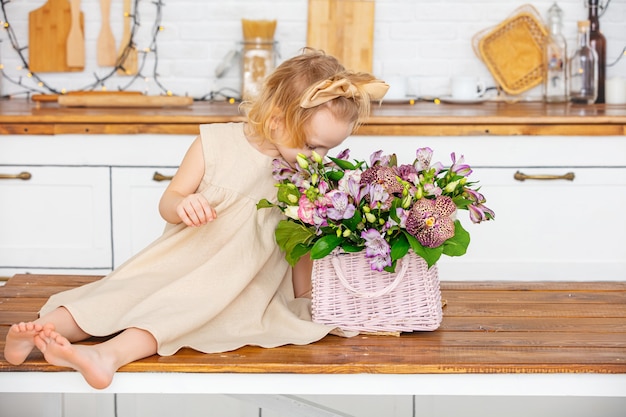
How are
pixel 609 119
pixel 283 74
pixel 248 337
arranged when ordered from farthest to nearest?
pixel 609 119
pixel 283 74
pixel 248 337

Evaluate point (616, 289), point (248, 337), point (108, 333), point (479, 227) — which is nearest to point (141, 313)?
point (108, 333)

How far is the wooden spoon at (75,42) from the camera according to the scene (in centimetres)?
350

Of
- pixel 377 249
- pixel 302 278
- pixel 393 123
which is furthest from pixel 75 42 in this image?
pixel 377 249

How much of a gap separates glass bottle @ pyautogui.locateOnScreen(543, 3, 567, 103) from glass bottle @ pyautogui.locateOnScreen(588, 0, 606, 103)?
111 millimetres

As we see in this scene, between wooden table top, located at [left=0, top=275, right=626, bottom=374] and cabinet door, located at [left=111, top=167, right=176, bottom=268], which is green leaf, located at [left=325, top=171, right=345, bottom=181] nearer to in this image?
wooden table top, located at [left=0, top=275, right=626, bottom=374]

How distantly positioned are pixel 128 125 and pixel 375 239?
57.6 inches

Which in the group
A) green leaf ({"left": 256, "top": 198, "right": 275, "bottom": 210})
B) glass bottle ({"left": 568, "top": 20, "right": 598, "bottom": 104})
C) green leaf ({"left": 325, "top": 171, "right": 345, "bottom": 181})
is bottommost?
green leaf ({"left": 256, "top": 198, "right": 275, "bottom": 210})

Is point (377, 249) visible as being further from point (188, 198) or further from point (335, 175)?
point (188, 198)

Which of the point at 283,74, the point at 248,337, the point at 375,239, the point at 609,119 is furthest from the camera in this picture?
the point at 609,119

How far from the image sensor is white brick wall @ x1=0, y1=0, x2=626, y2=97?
11.6 ft

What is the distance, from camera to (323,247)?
1663 mm

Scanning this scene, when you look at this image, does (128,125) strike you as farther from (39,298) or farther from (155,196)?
(39,298)

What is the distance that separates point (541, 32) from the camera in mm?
3508

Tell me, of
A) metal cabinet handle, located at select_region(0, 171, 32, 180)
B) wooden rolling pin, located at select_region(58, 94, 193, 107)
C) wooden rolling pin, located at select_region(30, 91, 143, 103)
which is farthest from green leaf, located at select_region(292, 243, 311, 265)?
wooden rolling pin, located at select_region(30, 91, 143, 103)
